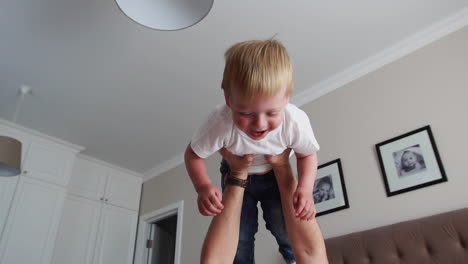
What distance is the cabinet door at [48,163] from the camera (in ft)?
12.2

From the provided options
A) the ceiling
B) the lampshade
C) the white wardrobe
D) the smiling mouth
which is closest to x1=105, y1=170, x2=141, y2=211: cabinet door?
the white wardrobe

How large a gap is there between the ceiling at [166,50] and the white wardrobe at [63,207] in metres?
0.42

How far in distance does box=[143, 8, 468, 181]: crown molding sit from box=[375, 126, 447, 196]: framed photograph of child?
0.68 metres

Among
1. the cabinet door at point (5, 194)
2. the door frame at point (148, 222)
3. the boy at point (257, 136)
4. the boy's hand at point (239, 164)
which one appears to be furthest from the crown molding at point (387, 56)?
A: the cabinet door at point (5, 194)

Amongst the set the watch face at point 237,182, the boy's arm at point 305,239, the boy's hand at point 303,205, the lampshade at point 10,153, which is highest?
the lampshade at point 10,153

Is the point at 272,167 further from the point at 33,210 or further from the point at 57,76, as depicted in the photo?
the point at 33,210

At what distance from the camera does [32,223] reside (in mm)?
3539

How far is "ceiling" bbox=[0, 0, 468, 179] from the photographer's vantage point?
2455 mm

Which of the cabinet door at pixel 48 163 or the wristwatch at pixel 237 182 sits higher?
the cabinet door at pixel 48 163

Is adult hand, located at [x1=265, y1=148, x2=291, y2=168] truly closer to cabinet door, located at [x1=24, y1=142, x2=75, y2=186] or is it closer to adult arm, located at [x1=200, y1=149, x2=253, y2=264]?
adult arm, located at [x1=200, y1=149, x2=253, y2=264]

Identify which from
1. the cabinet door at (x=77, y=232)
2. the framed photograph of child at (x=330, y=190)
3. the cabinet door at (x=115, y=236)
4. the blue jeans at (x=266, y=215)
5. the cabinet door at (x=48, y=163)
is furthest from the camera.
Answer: the cabinet door at (x=115, y=236)

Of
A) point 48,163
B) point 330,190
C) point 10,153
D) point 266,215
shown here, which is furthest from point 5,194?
point 266,215

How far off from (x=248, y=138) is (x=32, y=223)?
3463mm

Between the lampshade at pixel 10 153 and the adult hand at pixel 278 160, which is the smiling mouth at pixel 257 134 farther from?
the lampshade at pixel 10 153
